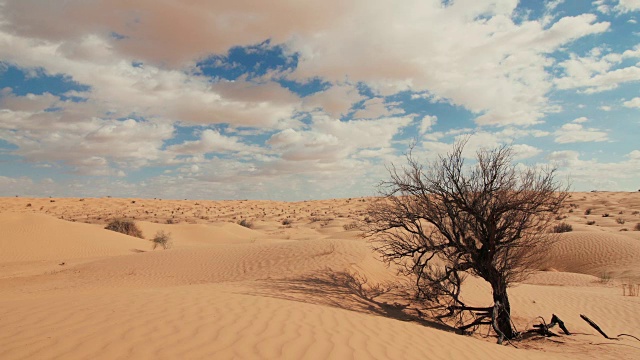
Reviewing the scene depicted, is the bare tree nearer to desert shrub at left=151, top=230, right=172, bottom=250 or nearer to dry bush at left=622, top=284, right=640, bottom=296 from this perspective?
dry bush at left=622, top=284, right=640, bottom=296

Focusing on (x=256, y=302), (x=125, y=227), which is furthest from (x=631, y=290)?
(x=125, y=227)

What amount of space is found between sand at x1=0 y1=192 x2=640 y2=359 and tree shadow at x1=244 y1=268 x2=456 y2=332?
0.06 metres

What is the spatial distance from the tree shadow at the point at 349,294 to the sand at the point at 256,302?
0.06 metres

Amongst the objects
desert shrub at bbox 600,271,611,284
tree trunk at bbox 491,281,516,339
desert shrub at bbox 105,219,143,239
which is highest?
desert shrub at bbox 105,219,143,239

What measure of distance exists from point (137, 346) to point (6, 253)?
22.3 meters

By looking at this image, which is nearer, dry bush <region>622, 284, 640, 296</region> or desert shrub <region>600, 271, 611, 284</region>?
dry bush <region>622, 284, 640, 296</region>

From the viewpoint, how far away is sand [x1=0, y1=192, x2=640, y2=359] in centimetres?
436

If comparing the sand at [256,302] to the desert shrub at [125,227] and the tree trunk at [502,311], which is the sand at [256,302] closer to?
the tree trunk at [502,311]

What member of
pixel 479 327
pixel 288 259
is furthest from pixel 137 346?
pixel 288 259

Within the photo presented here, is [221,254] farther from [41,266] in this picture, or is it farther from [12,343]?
[12,343]

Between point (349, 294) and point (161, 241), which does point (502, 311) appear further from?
point (161, 241)

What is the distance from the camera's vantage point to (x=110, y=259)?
59.7 feet

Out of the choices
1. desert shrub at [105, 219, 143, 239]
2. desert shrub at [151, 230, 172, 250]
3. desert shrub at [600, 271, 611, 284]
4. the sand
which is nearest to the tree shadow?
the sand

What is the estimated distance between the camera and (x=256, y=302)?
6660 millimetres
